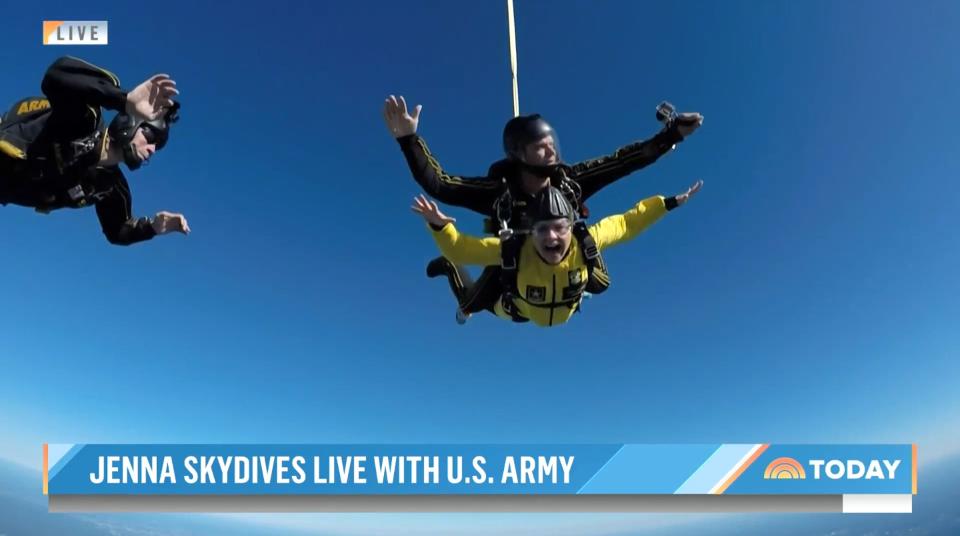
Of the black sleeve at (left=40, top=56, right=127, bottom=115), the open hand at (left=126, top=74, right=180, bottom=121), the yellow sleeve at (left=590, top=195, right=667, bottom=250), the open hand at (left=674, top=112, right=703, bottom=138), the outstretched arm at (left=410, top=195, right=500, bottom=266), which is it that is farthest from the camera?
the yellow sleeve at (left=590, top=195, right=667, bottom=250)

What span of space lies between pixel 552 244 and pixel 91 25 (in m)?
4.35

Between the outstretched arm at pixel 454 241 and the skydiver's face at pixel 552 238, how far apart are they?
1.02 ft

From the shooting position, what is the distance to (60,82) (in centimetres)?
323

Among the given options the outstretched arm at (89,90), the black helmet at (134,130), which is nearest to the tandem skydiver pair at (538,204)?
the outstretched arm at (89,90)

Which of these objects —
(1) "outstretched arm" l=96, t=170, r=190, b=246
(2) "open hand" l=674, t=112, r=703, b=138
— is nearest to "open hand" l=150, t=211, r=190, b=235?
(1) "outstretched arm" l=96, t=170, r=190, b=246

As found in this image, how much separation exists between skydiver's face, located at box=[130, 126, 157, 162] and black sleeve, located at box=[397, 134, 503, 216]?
5.86 feet

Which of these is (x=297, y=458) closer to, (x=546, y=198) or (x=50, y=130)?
(x=50, y=130)

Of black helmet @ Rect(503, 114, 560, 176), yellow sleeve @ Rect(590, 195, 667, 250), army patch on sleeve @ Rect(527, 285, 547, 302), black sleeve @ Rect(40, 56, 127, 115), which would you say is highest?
black sleeve @ Rect(40, 56, 127, 115)

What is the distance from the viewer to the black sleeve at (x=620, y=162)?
12.9 ft

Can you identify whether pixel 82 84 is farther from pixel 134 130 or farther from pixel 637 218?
pixel 637 218

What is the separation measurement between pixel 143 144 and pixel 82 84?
713 millimetres

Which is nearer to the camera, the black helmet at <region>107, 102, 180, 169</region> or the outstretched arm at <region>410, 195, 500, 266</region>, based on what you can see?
the outstretched arm at <region>410, 195, 500, 266</region>

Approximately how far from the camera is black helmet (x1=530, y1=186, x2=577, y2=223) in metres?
3.54

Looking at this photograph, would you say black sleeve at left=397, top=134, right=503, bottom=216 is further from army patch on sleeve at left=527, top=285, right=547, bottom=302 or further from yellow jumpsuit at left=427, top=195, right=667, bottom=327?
army patch on sleeve at left=527, top=285, right=547, bottom=302
